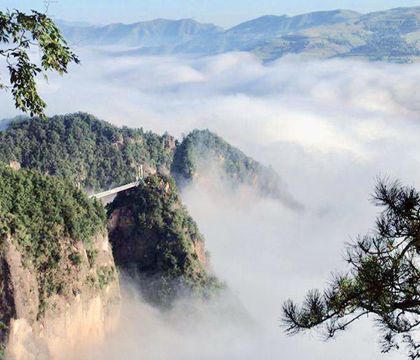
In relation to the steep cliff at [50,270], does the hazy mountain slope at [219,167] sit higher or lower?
higher

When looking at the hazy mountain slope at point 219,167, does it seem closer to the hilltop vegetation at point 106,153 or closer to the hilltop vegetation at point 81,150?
the hilltop vegetation at point 106,153

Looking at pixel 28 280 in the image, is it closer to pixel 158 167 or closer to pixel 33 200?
pixel 33 200

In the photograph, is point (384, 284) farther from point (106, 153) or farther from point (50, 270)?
point (106, 153)

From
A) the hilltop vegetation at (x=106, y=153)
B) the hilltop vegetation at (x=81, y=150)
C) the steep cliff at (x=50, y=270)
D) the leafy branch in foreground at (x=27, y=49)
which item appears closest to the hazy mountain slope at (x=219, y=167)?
the hilltop vegetation at (x=106, y=153)

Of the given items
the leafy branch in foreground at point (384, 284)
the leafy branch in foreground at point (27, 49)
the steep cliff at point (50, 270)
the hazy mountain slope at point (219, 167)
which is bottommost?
the leafy branch in foreground at point (384, 284)

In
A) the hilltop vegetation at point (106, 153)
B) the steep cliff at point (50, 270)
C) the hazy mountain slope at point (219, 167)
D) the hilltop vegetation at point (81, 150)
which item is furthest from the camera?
the hazy mountain slope at point (219, 167)

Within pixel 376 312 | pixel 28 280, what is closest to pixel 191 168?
pixel 28 280

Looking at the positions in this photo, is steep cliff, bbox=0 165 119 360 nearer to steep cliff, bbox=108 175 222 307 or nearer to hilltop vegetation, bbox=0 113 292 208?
steep cliff, bbox=108 175 222 307
